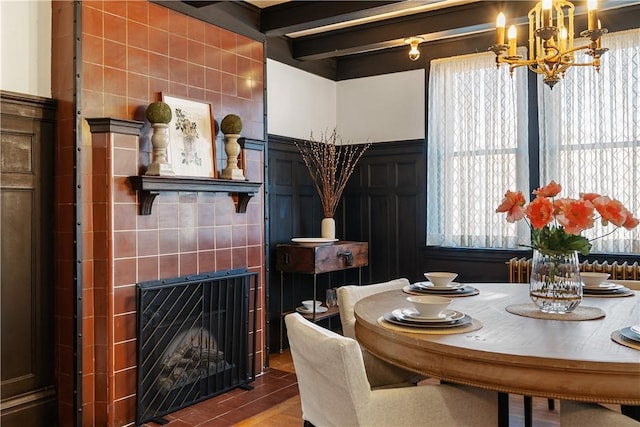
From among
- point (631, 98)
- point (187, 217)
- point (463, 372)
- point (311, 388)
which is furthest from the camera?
point (631, 98)

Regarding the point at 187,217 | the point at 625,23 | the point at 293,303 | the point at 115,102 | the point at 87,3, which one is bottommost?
the point at 293,303

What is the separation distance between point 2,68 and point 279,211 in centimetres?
228

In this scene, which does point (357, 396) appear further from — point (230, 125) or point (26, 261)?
point (230, 125)

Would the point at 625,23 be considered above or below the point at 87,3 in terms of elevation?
above

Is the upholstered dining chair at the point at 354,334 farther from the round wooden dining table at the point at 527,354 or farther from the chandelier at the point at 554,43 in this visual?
the chandelier at the point at 554,43

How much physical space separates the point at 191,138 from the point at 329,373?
6.52 feet

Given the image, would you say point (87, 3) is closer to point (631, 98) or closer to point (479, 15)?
point (479, 15)

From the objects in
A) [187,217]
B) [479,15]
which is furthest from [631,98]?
[187,217]

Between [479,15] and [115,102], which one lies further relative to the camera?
[479,15]

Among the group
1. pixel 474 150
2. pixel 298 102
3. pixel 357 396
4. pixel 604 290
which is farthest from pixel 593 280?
pixel 298 102

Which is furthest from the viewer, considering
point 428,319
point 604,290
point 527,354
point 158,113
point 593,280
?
point 158,113

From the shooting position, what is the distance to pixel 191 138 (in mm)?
3195

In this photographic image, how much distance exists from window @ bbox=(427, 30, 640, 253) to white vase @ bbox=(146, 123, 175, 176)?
7.90ft

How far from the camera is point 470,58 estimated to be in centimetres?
427
